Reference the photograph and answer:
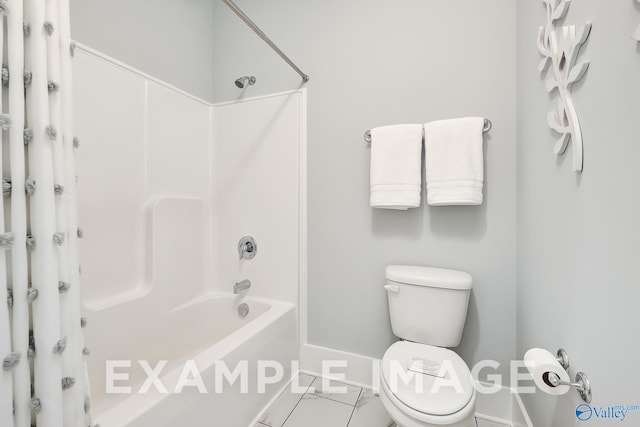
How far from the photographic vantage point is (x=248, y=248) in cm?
189

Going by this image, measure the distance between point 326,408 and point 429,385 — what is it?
703 mm

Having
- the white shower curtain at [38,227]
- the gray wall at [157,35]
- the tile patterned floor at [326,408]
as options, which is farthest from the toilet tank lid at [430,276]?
the gray wall at [157,35]

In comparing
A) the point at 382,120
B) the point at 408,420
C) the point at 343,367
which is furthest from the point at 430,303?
the point at 382,120

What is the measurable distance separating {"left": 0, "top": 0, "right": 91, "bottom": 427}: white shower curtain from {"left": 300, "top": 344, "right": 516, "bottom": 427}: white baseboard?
1.28 metres

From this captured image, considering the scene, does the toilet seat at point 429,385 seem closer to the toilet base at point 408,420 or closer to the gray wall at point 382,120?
the toilet base at point 408,420

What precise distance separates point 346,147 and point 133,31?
52.6 inches

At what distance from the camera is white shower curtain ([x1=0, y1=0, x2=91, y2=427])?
1.91 ft

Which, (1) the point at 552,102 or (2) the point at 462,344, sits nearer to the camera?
(1) the point at 552,102

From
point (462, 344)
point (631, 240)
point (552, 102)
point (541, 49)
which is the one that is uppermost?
point (541, 49)

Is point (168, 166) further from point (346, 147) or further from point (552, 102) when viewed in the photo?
point (552, 102)

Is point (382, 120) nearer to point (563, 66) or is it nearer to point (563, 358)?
point (563, 66)

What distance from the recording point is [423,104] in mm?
1518

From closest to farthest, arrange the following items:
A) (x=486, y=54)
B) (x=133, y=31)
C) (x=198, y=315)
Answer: (x=486, y=54) → (x=133, y=31) → (x=198, y=315)

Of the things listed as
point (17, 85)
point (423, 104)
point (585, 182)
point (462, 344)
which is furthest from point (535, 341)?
point (17, 85)
